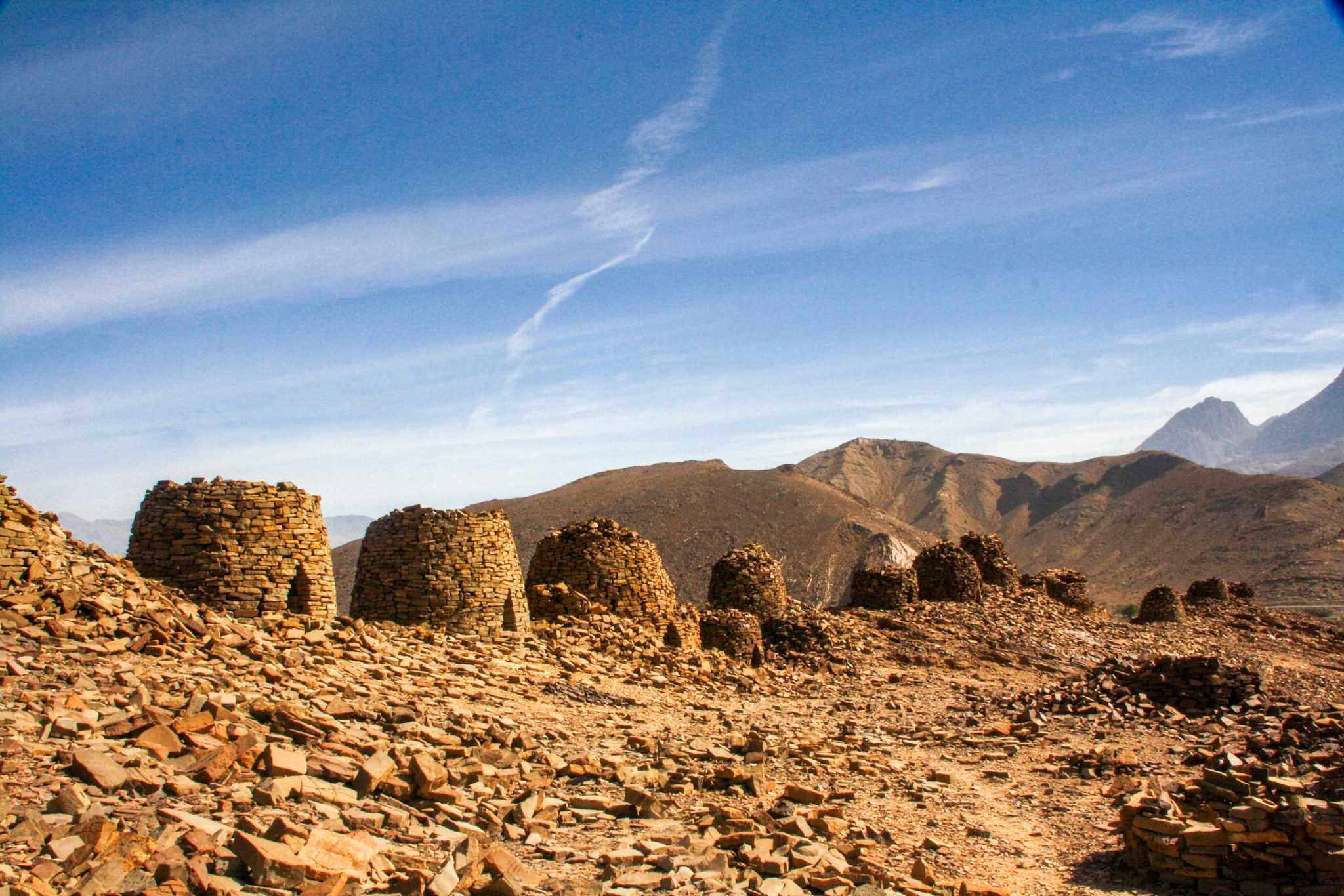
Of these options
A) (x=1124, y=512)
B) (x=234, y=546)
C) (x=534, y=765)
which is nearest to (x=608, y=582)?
(x=234, y=546)

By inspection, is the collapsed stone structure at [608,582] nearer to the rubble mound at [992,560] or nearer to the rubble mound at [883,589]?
the rubble mound at [883,589]

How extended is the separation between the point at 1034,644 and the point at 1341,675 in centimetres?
609

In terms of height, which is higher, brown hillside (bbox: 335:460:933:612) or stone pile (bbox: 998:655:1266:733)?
brown hillside (bbox: 335:460:933:612)

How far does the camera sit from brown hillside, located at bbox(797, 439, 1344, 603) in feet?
202

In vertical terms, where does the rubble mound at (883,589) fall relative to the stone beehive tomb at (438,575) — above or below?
below

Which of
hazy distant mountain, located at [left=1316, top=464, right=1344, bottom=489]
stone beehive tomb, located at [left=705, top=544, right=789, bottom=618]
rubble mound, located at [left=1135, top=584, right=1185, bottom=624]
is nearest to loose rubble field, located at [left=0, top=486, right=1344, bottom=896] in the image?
stone beehive tomb, located at [left=705, top=544, right=789, bottom=618]

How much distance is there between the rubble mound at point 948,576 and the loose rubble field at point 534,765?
971 cm

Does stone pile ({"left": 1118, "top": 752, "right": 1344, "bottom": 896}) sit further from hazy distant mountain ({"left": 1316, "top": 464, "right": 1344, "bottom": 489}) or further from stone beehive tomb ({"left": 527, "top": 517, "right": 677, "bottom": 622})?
hazy distant mountain ({"left": 1316, "top": 464, "right": 1344, "bottom": 489})

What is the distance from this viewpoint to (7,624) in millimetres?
7602

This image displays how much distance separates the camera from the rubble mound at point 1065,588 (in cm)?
2795

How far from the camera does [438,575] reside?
40.3 ft

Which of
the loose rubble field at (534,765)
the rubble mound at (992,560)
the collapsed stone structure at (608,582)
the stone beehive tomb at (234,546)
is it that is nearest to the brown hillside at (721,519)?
the rubble mound at (992,560)

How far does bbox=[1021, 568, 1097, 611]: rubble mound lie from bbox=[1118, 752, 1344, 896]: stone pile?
67.0 feet

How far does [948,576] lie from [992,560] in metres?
3.69
